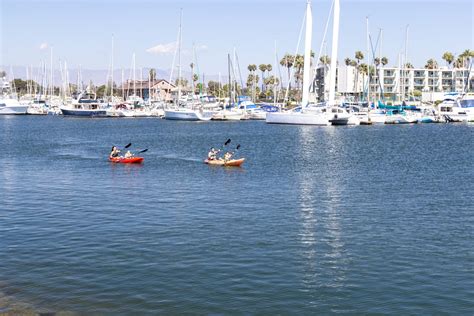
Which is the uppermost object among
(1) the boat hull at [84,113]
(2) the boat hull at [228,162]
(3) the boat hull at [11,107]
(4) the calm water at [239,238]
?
(3) the boat hull at [11,107]

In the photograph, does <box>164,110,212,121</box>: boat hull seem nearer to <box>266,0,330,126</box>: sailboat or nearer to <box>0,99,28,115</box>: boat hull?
<box>266,0,330,126</box>: sailboat

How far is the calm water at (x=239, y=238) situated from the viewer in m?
21.8

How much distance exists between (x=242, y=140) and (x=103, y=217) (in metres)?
60.6

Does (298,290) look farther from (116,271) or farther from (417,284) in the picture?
(116,271)

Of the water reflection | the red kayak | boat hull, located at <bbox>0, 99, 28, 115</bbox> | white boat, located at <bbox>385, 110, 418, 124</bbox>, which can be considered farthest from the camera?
boat hull, located at <bbox>0, 99, 28, 115</bbox>

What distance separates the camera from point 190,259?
26.3 m

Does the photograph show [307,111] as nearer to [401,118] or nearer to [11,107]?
[401,118]

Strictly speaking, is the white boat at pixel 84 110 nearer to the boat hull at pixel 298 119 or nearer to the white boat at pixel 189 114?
the white boat at pixel 189 114

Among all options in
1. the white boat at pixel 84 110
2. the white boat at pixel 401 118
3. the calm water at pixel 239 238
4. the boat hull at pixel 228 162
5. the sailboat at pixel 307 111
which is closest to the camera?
the calm water at pixel 239 238

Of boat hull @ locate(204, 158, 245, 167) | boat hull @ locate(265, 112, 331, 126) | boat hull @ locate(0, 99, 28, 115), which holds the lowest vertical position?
boat hull @ locate(204, 158, 245, 167)

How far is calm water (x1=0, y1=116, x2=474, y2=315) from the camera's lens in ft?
71.6

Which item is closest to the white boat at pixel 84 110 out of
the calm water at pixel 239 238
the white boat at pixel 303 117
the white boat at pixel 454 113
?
the white boat at pixel 303 117

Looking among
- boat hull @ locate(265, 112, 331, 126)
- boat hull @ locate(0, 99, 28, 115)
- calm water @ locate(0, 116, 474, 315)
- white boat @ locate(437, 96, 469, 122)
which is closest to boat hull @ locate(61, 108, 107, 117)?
boat hull @ locate(0, 99, 28, 115)

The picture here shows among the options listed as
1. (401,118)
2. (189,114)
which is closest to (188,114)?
(189,114)
